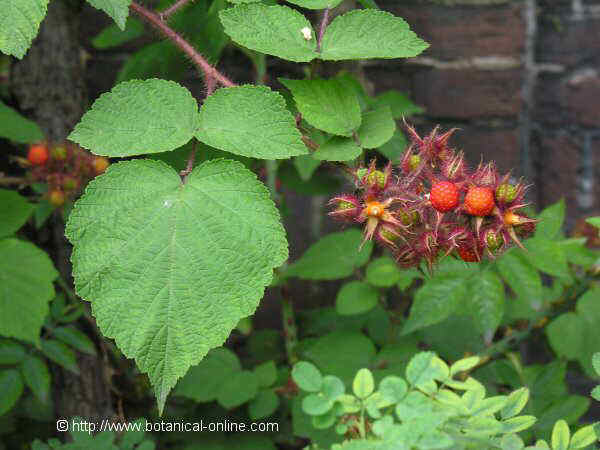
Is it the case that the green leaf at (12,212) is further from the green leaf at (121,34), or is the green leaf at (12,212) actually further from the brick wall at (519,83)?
the brick wall at (519,83)

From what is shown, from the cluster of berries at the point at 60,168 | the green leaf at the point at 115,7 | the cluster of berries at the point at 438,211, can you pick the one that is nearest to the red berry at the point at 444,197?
the cluster of berries at the point at 438,211

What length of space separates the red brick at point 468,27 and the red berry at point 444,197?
0.95 metres

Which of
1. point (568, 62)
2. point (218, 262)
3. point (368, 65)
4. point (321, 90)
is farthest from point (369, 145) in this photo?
point (568, 62)

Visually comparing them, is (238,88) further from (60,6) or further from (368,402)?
(60,6)

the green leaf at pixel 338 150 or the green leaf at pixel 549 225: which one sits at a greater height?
the green leaf at pixel 338 150

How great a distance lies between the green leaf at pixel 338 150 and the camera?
0.67 metres

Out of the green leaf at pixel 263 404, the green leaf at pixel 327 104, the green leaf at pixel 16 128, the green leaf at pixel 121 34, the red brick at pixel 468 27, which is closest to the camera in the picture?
the green leaf at pixel 327 104

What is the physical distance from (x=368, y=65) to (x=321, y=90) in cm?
80

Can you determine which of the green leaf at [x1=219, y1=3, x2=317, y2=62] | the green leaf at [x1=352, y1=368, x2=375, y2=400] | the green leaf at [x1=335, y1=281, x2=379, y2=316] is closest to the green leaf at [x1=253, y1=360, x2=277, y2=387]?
the green leaf at [x1=335, y1=281, x2=379, y2=316]

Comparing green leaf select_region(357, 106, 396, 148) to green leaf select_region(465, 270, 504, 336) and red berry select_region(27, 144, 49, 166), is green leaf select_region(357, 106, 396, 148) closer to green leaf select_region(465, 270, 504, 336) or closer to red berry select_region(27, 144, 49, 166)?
green leaf select_region(465, 270, 504, 336)

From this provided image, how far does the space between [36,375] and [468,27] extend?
3.54ft

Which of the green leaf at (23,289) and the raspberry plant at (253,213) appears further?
the green leaf at (23,289)

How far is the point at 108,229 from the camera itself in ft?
2.05

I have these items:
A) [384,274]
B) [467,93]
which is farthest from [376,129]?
[467,93]
